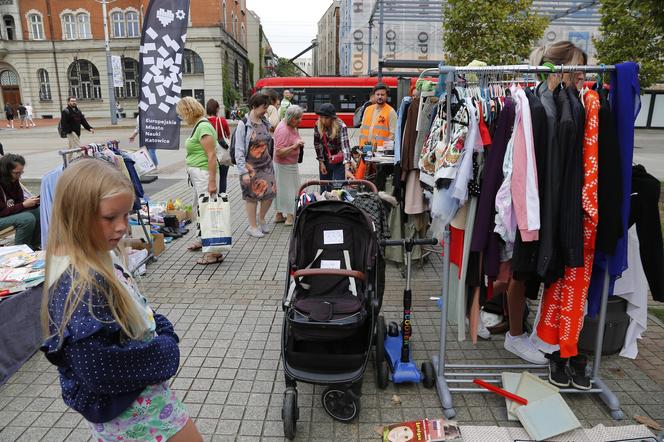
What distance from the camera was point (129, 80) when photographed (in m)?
40.2

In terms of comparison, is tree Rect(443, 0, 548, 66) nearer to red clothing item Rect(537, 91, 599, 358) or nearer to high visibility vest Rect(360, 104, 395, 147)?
high visibility vest Rect(360, 104, 395, 147)

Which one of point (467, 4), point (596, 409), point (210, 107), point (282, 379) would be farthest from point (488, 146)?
point (467, 4)

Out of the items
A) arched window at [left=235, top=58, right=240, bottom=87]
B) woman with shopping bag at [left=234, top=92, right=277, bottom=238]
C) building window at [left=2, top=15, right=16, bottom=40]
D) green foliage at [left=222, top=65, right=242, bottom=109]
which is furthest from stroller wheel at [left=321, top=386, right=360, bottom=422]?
building window at [left=2, top=15, right=16, bottom=40]

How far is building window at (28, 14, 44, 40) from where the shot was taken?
39925 mm

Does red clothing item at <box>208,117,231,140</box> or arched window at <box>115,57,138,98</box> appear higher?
arched window at <box>115,57,138,98</box>

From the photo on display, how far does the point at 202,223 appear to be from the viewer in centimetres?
530

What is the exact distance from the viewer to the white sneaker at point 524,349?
134 inches

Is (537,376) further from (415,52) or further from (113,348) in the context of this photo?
(415,52)

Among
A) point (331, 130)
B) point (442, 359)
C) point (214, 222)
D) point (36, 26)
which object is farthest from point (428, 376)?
point (36, 26)

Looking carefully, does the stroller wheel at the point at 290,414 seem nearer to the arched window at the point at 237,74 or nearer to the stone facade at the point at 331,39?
the arched window at the point at 237,74

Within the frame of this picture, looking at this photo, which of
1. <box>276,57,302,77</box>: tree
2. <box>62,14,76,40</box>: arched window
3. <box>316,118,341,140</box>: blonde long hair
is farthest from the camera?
<box>276,57,302,77</box>: tree

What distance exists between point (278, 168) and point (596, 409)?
16.6 feet

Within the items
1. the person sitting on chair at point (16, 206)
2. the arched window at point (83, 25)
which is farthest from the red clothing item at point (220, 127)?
the arched window at point (83, 25)

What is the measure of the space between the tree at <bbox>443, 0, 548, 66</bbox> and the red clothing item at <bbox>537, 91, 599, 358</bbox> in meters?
12.4
